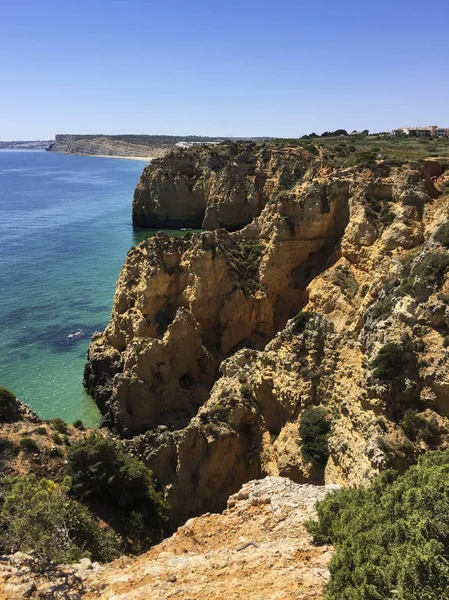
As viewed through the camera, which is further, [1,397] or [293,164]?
[293,164]

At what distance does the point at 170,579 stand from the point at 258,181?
64257 mm

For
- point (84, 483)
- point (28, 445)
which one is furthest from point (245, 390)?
point (28, 445)

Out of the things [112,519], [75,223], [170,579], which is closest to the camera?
[170,579]

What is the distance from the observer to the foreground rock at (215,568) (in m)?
Result: 9.12

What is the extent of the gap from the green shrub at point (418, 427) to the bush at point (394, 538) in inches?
72.1

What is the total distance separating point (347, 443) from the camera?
46.5 feet

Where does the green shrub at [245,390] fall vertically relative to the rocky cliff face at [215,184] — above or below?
below

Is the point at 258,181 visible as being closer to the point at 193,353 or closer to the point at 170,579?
the point at 193,353

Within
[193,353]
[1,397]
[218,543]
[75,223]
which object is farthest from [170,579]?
[75,223]

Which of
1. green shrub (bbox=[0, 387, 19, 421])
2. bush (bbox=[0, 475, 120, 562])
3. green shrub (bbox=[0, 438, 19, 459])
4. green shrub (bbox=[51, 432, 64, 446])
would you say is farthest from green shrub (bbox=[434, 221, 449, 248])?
green shrub (bbox=[0, 387, 19, 421])

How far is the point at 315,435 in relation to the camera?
15203mm

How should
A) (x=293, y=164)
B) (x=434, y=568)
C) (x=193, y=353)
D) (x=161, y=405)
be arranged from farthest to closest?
1. (x=293, y=164)
2. (x=193, y=353)
3. (x=161, y=405)
4. (x=434, y=568)

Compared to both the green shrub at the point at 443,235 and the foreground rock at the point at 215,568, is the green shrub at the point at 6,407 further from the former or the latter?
the green shrub at the point at 443,235

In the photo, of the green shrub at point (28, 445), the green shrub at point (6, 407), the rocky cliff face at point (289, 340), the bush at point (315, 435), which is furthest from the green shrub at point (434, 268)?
the green shrub at point (6, 407)
